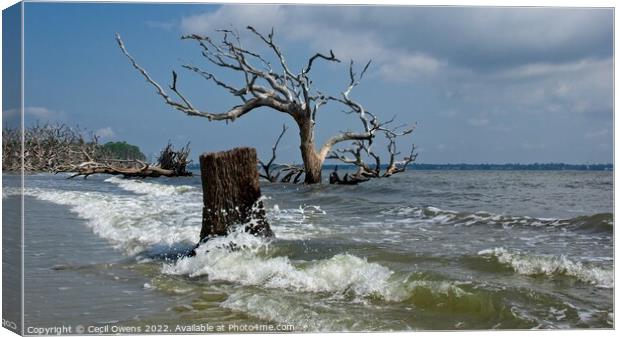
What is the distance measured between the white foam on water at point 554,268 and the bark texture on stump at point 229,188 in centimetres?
254

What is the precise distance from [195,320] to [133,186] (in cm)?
1514

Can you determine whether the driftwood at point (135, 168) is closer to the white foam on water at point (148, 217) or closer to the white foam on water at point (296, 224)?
the white foam on water at point (148, 217)

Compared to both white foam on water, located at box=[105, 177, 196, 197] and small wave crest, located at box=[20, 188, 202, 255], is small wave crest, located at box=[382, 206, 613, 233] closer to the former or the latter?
small wave crest, located at box=[20, 188, 202, 255]

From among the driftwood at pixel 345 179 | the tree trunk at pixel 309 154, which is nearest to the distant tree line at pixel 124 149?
the tree trunk at pixel 309 154

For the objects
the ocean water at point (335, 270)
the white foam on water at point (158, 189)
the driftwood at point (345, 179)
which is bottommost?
the ocean water at point (335, 270)

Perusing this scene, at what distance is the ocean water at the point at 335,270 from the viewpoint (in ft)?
14.9

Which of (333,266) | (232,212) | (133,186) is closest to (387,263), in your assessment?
(333,266)

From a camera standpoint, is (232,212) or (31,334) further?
(232,212)

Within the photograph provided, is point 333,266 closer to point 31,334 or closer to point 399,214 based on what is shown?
point 31,334

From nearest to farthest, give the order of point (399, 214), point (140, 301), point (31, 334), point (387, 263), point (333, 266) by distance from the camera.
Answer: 1. point (31, 334)
2. point (140, 301)
3. point (333, 266)
4. point (387, 263)
5. point (399, 214)

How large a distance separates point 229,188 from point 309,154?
420 inches

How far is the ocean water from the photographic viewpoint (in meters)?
4.54

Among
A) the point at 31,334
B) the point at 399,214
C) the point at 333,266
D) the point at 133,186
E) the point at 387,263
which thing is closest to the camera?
the point at 31,334

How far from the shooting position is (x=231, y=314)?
4.58 metres
